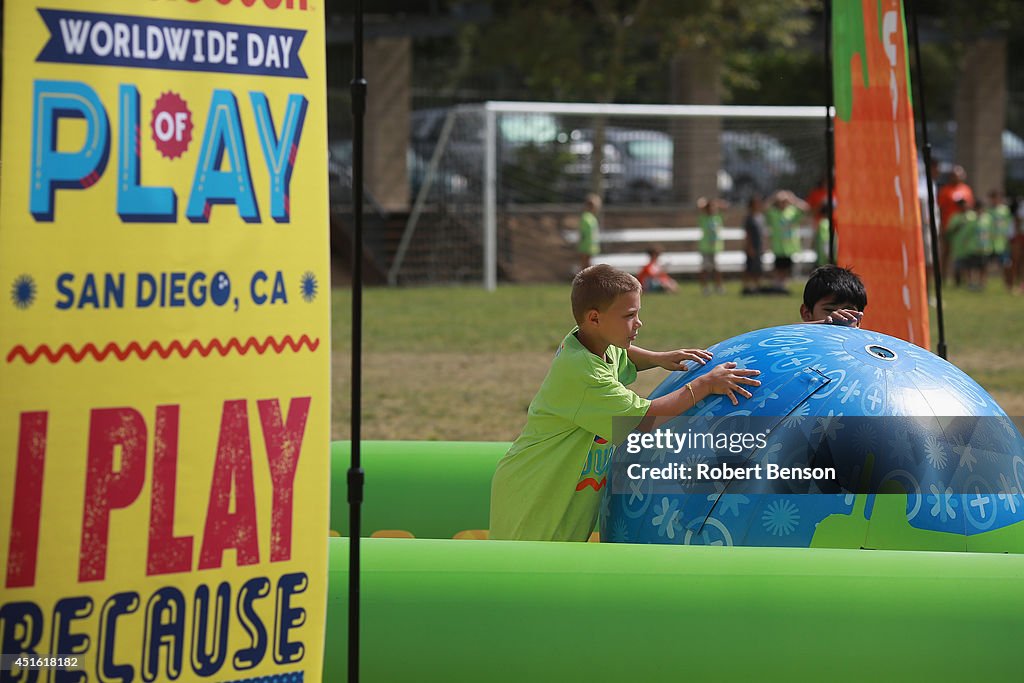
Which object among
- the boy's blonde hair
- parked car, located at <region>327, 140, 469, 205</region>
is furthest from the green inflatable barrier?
parked car, located at <region>327, 140, 469, 205</region>

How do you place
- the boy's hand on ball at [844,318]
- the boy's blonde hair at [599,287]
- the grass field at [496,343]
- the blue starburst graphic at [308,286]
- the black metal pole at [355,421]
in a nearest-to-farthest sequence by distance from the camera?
the blue starburst graphic at [308,286]
the black metal pole at [355,421]
the boy's blonde hair at [599,287]
the boy's hand on ball at [844,318]
the grass field at [496,343]

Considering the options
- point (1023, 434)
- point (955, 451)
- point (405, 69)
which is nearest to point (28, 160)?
point (955, 451)

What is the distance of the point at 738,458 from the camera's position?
13.5ft

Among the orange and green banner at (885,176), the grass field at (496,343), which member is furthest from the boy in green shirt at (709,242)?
the orange and green banner at (885,176)

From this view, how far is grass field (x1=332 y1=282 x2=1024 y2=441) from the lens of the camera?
34.2 feet

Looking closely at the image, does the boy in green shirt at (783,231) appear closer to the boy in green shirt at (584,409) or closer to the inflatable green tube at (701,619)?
the boy in green shirt at (584,409)

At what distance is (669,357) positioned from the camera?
180 inches

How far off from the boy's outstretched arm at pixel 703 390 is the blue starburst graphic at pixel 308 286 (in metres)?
1.54

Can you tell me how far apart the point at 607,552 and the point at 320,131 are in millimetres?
1534

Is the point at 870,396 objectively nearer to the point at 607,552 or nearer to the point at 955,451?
the point at 955,451

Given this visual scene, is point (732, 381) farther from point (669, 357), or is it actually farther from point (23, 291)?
point (23, 291)

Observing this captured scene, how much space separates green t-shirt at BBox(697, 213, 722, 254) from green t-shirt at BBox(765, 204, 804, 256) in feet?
3.02

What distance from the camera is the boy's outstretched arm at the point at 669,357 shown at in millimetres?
4535

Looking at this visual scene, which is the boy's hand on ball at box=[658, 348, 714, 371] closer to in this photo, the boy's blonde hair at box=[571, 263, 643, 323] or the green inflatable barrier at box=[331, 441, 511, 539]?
the boy's blonde hair at box=[571, 263, 643, 323]
